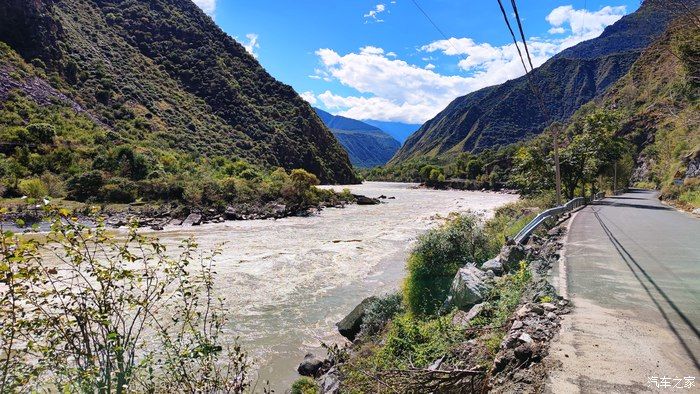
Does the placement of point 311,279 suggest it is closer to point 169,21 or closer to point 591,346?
point 591,346

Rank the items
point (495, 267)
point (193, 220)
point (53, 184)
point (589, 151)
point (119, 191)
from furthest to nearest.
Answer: point (119, 191), point (53, 184), point (193, 220), point (589, 151), point (495, 267)

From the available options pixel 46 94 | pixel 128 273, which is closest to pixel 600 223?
pixel 128 273

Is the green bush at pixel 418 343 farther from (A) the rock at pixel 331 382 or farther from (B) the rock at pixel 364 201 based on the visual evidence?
(B) the rock at pixel 364 201

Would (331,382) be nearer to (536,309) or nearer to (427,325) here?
(427,325)

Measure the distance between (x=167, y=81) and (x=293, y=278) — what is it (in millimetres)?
93535

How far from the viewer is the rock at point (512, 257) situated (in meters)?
10.8

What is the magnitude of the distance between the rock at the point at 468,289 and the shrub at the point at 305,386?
364 cm

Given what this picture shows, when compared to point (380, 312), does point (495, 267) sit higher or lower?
higher

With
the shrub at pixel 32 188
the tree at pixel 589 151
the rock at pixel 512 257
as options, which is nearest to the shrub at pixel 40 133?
the shrub at pixel 32 188

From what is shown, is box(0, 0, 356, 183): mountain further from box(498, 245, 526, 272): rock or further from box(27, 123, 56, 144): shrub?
box(498, 245, 526, 272): rock

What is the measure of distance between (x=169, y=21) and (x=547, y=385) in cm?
12963

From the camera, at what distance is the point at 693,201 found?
81.9ft

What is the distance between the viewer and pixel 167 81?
9600cm

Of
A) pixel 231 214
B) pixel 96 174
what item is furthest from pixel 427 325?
pixel 96 174
